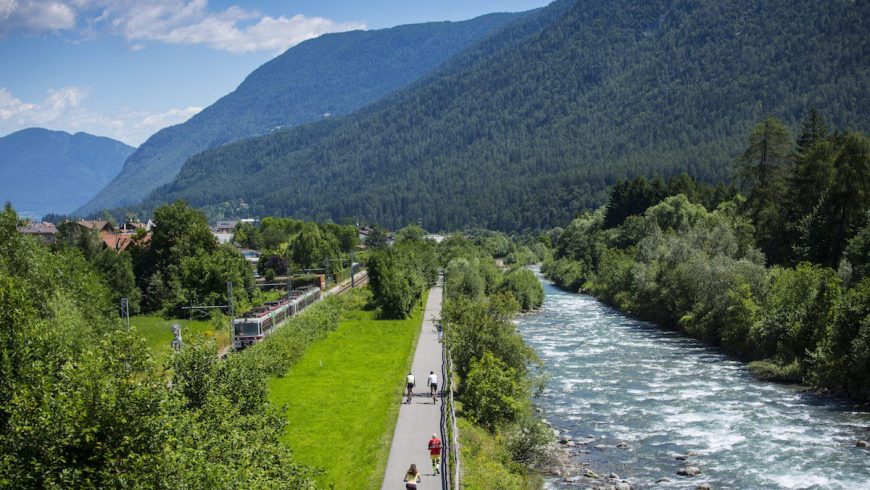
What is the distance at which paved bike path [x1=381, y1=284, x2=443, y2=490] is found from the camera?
28.6 m

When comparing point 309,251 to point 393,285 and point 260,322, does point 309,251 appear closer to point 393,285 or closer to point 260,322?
point 393,285

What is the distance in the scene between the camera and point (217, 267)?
276ft

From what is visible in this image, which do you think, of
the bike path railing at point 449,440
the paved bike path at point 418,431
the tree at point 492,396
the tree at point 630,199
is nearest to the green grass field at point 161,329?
the paved bike path at point 418,431

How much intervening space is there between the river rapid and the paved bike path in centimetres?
612

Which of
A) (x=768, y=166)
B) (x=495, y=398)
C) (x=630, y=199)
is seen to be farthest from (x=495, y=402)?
(x=630, y=199)

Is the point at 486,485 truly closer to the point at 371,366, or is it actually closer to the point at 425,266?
the point at 371,366

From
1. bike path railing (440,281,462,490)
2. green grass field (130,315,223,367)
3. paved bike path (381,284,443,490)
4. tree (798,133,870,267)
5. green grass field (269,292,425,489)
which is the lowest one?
green grass field (269,292,425,489)

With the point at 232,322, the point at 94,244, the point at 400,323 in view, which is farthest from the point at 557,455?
the point at 94,244

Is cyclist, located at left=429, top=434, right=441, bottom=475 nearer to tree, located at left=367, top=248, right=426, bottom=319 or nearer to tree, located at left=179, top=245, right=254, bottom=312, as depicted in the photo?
tree, located at left=367, top=248, right=426, bottom=319

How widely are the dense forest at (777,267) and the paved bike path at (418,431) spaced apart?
2166cm

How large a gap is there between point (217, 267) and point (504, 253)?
11861cm

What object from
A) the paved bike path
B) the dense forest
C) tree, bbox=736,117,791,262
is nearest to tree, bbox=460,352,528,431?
the paved bike path

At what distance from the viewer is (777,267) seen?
67.2 m

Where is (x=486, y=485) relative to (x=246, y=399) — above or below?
below
